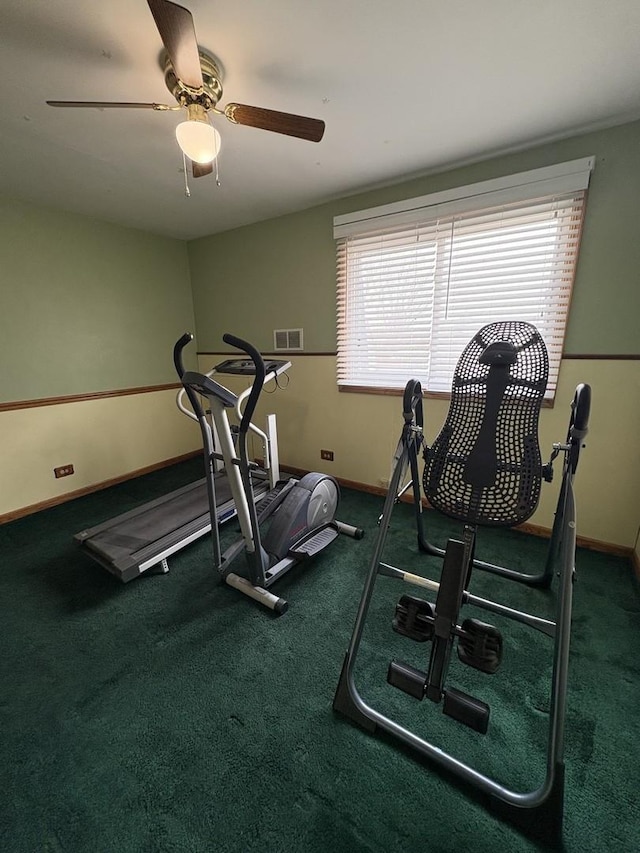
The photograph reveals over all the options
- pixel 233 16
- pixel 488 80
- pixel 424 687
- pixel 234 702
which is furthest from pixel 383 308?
pixel 234 702

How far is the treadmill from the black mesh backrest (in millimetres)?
1112

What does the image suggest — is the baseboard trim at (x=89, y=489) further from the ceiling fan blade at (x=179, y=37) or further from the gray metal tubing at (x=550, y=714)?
the ceiling fan blade at (x=179, y=37)

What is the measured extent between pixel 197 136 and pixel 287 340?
6.71 ft

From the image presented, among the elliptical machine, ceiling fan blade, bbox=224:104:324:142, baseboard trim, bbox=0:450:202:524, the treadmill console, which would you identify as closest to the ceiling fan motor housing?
ceiling fan blade, bbox=224:104:324:142

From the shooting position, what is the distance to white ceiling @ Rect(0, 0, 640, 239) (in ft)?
3.99

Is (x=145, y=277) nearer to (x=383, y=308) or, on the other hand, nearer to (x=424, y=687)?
(x=383, y=308)

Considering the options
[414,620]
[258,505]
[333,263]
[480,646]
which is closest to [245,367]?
[258,505]

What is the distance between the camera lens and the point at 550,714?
104cm

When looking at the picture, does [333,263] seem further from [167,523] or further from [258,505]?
[167,523]

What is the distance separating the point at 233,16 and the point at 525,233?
192cm

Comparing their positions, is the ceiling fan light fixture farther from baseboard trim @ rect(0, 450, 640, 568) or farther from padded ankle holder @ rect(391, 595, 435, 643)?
baseboard trim @ rect(0, 450, 640, 568)

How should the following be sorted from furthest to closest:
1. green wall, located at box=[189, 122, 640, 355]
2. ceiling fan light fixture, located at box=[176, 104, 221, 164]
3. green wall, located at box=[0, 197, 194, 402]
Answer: green wall, located at box=[0, 197, 194, 402], green wall, located at box=[189, 122, 640, 355], ceiling fan light fixture, located at box=[176, 104, 221, 164]

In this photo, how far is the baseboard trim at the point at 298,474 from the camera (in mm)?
2268

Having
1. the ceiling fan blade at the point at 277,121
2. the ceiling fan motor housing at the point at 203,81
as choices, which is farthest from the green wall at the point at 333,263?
the ceiling fan motor housing at the point at 203,81
